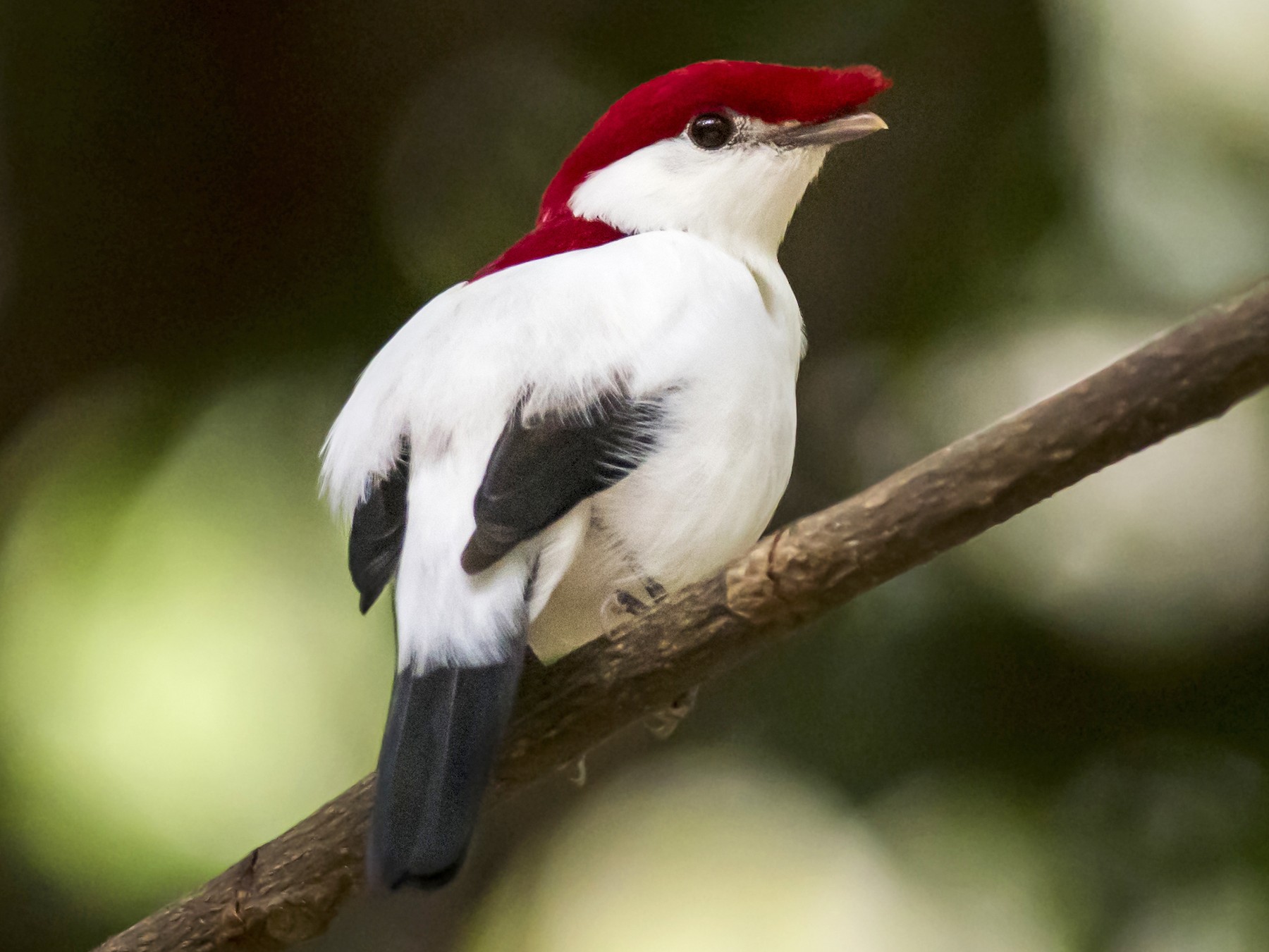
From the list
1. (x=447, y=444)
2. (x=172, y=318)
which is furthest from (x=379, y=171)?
(x=447, y=444)

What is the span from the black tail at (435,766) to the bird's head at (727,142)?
787mm

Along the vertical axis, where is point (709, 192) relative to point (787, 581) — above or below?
above

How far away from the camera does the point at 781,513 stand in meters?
2.72

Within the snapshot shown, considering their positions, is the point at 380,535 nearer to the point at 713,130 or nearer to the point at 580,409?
the point at 580,409

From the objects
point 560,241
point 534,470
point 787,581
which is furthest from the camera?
point 560,241

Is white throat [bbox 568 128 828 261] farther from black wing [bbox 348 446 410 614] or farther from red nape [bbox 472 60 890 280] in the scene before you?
black wing [bbox 348 446 410 614]

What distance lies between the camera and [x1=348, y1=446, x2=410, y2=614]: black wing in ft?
5.15

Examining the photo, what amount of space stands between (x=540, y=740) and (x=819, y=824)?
1324 millimetres

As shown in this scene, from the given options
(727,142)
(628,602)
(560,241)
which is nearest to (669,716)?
(628,602)

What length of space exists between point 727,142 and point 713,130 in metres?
0.03

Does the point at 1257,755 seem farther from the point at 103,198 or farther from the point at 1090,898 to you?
the point at 103,198

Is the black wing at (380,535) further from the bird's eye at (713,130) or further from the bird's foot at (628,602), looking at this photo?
the bird's eye at (713,130)

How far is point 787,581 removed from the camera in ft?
4.37

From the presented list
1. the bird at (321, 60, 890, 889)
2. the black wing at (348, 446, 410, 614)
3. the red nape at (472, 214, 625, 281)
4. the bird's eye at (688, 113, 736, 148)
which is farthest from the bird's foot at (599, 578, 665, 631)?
the bird's eye at (688, 113, 736, 148)
